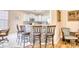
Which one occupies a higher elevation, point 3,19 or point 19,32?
point 3,19

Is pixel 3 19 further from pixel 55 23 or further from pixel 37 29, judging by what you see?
Answer: pixel 55 23

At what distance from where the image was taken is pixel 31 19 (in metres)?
2.95

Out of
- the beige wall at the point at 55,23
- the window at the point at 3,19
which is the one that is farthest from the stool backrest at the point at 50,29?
the window at the point at 3,19

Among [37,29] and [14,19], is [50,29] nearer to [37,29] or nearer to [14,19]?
[37,29]

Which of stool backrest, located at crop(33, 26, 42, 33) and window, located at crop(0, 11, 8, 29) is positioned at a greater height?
window, located at crop(0, 11, 8, 29)

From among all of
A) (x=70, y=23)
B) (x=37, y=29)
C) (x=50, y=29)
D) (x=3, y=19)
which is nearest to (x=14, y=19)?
(x=3, y=19)

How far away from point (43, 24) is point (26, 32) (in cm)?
31

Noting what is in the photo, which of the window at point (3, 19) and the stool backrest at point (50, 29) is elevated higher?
the window at point (3, 19)

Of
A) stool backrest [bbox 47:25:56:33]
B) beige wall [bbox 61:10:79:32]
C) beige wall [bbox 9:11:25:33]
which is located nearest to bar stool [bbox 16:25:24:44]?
beige wall [bbox 9:11:25:33]

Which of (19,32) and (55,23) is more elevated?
(55,23)

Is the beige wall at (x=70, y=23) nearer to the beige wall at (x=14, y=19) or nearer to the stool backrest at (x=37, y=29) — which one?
the stool backrest at (x=37, y=29)

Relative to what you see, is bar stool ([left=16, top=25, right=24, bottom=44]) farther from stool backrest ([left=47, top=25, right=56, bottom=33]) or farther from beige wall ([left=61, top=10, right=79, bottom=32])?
beige wall ([left=61, top=10, right=79, bottom=32])
